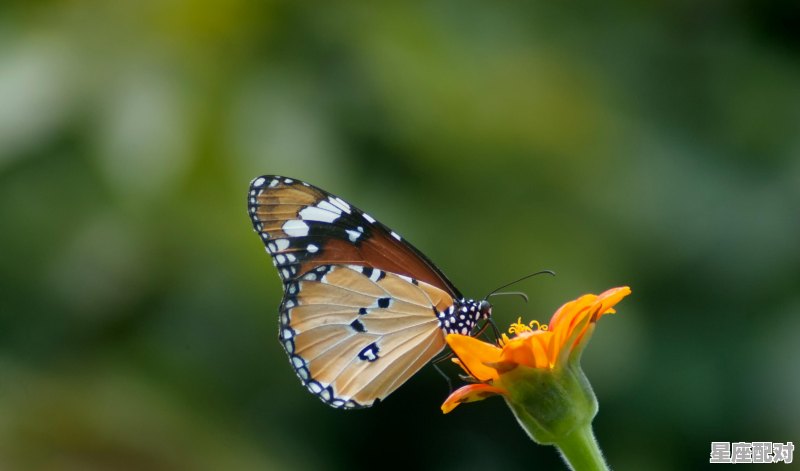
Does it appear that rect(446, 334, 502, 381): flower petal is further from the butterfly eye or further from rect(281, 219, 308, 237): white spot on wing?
rect(281, 219, 308, 237): white spot on wing

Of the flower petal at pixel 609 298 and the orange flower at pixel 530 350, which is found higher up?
the flower petal at pixel 609 298

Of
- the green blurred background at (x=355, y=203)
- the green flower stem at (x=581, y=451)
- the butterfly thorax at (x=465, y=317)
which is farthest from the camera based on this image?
the green blurred background at (x=355, y=203)

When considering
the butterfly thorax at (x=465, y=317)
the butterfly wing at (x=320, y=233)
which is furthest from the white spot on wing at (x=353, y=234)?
the butterfly thorax at (x=465, y=317)

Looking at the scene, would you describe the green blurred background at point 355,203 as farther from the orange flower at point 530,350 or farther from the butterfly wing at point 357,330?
the orange flower at point 530,350

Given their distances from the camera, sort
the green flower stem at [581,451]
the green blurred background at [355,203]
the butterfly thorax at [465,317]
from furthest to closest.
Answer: the green blurred background at [355,203], the butterfly thorax at [465,317], the green flower stem at [581,451]

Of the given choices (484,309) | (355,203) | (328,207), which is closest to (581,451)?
(484,309)

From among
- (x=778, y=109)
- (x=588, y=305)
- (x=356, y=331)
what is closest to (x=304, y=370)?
(x=356, y=331)

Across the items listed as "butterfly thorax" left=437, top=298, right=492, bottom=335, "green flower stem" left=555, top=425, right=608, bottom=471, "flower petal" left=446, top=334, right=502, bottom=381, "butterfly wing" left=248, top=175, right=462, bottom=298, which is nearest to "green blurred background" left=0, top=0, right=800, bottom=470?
"butterfly wing" left=248, top=175, right=462, bottom=298

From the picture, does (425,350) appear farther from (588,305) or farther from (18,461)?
(18,461)
